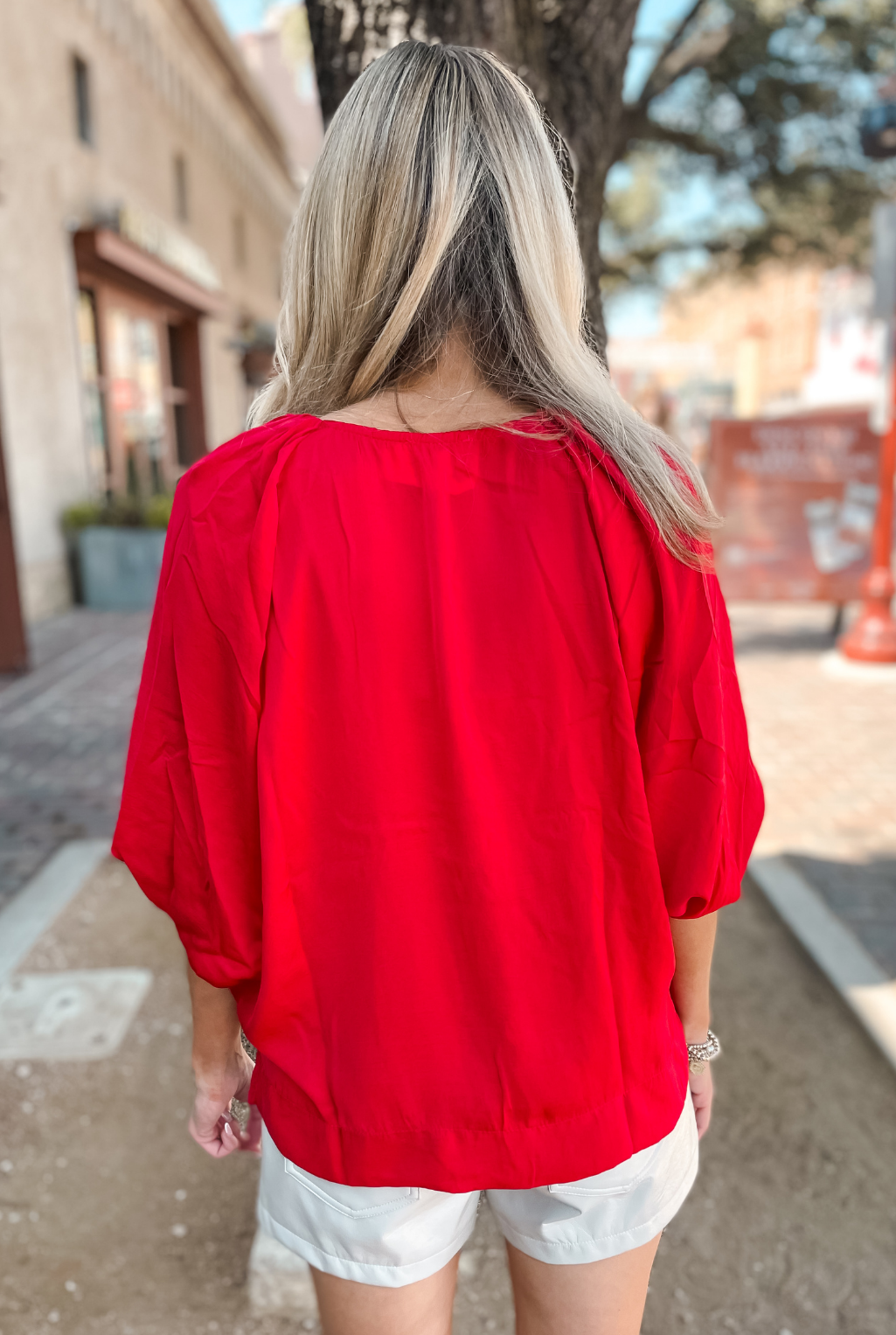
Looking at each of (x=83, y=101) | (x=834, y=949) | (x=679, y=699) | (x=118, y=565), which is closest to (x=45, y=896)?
(x=834, y=949)

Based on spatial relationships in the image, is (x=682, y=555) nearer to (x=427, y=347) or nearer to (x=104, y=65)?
(x=427, y=347)

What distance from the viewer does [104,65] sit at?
10.6m

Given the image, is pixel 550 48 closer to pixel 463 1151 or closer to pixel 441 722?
pixel 441 722

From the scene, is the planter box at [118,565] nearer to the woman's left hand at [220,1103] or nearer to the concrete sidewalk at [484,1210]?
the concrete sidewalk at [484,1210]

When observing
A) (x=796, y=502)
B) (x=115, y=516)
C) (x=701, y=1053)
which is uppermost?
(x=796, y=502)

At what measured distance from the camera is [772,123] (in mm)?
11789

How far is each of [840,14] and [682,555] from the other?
12759 millimetres

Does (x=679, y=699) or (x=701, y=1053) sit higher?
(x=679, y=699)

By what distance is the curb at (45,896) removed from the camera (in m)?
3.41

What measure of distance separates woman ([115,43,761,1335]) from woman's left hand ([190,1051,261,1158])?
184mm

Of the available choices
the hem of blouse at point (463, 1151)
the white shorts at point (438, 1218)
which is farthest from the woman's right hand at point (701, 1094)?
the hem of blouse at point (463, 1151)

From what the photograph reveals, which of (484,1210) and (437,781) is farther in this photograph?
(484,1210)

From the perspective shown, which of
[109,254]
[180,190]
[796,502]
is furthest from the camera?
[180,190]

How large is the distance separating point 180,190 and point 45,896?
41.3 feet
